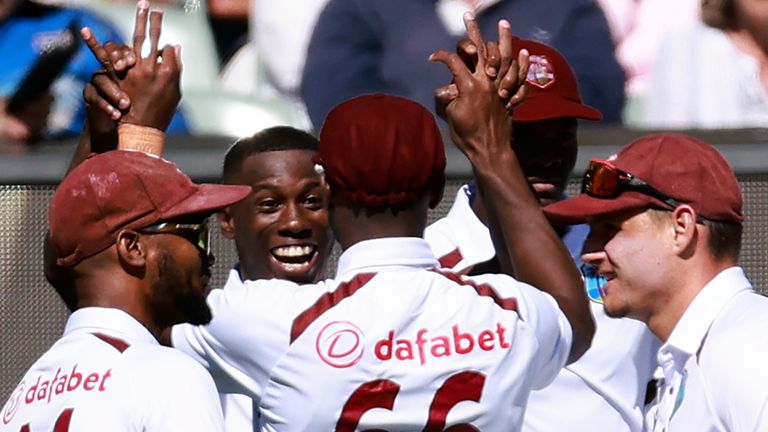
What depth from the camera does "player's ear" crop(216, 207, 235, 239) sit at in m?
5.05

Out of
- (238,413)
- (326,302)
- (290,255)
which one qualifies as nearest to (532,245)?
(326,302)

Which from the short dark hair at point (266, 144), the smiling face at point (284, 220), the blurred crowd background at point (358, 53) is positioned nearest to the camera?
the smiling face at point (284, 220)

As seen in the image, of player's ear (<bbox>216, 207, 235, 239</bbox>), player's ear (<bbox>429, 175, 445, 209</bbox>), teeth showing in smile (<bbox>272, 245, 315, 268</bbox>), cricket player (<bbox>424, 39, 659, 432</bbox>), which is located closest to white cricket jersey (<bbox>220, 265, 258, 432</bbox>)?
teeth showing in smile (<bbox>272, 245, 315, 268</bbox>)

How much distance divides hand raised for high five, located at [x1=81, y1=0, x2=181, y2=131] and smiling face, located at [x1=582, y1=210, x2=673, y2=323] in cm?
102

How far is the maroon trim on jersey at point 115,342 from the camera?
332 centimetres

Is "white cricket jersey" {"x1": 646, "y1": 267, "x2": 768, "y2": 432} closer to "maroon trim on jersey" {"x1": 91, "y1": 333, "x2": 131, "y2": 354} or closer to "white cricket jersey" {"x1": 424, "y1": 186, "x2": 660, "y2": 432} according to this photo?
"white cricket jersey" {"x1": 424, "y1": 186, "x2": 660, "y2": 432}

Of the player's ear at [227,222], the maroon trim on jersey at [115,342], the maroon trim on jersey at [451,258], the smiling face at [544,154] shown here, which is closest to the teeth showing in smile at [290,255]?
the player's ear at [227,222]

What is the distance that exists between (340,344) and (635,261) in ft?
2.30

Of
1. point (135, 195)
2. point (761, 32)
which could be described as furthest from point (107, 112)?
point (761, 32)

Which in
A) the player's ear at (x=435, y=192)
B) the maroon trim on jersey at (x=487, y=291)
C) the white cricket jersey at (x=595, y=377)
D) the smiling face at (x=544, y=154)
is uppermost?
the player's ear at (x=435, y=192)

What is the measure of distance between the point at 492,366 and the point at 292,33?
225cm

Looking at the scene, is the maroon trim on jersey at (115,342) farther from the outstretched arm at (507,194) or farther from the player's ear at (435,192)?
the outstretched arm at (507,194)

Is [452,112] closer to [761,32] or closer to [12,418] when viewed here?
[12,418]

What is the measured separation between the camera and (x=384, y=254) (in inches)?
136
